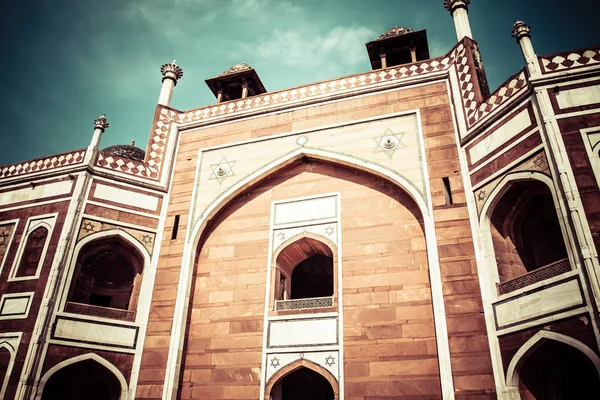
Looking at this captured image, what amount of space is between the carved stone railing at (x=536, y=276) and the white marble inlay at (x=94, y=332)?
6.84m

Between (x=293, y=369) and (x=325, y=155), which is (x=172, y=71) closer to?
(x=325, y=155)

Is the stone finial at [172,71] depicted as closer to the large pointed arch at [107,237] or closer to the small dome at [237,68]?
the small dome at [237,68]

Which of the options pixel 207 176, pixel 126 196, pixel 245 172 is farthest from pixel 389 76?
pixel 126 196

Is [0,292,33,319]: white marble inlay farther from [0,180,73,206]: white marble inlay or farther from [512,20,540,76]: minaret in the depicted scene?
[512,20,540,76]: minaret

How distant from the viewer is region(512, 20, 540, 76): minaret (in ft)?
25.1

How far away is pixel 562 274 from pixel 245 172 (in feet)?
21.3

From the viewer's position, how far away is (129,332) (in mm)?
9203

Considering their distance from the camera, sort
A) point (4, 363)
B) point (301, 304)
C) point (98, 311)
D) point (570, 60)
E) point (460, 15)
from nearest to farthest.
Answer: point (570, 60), point (4, 363), point (301, 304), point (98, 311), point (460, 15)

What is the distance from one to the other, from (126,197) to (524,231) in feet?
26.5

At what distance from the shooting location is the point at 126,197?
34.1 feet

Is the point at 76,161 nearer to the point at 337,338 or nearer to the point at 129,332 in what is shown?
the point at 129,332

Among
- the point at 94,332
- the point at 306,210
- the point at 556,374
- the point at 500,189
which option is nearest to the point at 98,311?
the point at 94,332

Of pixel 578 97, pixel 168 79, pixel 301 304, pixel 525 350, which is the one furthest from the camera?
pixel 168 79

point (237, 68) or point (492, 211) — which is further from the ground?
point (237, 68)
